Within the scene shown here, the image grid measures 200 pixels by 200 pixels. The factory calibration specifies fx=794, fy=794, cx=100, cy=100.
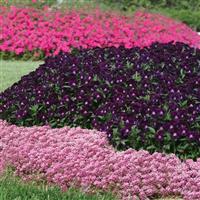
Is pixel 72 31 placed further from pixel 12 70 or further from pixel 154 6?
pixel 154 6

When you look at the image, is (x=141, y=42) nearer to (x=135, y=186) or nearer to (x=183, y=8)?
(x=135, y=186)

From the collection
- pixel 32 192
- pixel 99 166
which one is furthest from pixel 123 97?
pixel 32 192

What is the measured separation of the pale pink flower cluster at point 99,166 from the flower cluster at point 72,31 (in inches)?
261

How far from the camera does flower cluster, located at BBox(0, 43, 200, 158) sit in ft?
22.1

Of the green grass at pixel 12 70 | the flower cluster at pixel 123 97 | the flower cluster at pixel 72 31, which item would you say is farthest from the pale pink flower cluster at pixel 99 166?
the flower cluster at pixel 72 31

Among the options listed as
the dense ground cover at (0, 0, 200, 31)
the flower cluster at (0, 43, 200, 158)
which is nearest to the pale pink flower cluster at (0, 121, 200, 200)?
the flower cluster at (0, 43, 200, 158)

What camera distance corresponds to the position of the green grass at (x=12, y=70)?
10.3 meters

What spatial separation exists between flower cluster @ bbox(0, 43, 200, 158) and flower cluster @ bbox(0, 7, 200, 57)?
474cm

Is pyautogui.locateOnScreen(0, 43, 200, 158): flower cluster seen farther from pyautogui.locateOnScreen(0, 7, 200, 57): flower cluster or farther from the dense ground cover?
the dense ground cover

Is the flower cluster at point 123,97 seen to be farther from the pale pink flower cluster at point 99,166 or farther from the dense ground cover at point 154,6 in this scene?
the dense ground cover at point 154,6

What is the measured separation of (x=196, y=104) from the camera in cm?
721

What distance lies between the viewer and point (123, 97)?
7.41 metres

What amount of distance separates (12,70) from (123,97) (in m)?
4.48

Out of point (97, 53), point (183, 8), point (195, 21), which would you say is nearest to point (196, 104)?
point (97, 53)
